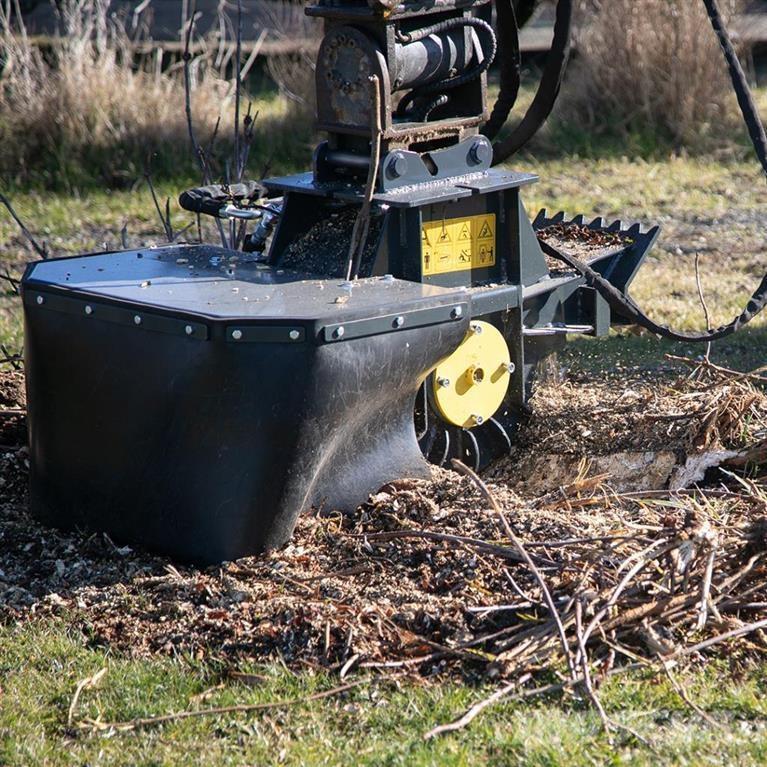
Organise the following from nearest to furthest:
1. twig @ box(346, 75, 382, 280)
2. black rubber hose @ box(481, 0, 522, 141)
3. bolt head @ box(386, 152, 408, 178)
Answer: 1. twig @ box(346, 75, 382, 280)
2. bolt head @ box(386, 152, 408, 178)
3. black rubber hose @ box(481, 0, 522, 141)

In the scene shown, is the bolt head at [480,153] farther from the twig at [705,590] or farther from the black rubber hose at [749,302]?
the twig at [705,590]

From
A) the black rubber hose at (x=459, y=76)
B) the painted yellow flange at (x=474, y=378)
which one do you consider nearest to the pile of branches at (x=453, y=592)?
the painted yellow flange at (x=474, y=378)

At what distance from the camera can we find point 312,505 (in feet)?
12.0

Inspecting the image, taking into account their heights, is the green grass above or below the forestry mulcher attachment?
below

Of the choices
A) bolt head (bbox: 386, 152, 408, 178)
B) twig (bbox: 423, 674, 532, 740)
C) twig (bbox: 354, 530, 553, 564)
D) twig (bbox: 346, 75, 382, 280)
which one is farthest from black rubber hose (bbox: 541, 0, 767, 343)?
twig (bbox: 423, 674, 532, 740)

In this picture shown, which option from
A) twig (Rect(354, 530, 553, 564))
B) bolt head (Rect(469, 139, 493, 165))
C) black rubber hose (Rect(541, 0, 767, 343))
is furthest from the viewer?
black rubber hose (Rect(541, 0, 767, 343))

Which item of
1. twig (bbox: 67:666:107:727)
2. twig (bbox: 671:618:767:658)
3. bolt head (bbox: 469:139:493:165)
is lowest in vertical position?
twig (bbox: 67:666:107:727)

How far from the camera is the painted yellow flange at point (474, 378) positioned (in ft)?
12.8

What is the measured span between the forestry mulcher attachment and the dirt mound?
12cm

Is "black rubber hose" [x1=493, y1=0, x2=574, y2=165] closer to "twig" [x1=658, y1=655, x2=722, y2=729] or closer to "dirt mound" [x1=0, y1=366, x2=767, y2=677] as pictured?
"dirt mound" [x1=0, y1=366, x2=767, y2=677]

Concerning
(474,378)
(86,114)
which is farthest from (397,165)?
(86,114)

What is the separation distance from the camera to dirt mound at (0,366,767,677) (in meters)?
3.14

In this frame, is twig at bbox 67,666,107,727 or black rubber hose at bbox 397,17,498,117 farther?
black rubber hose at bbox 397,17,498,117

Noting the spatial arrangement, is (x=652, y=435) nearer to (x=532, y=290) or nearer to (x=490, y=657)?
(x=532, y=290)
